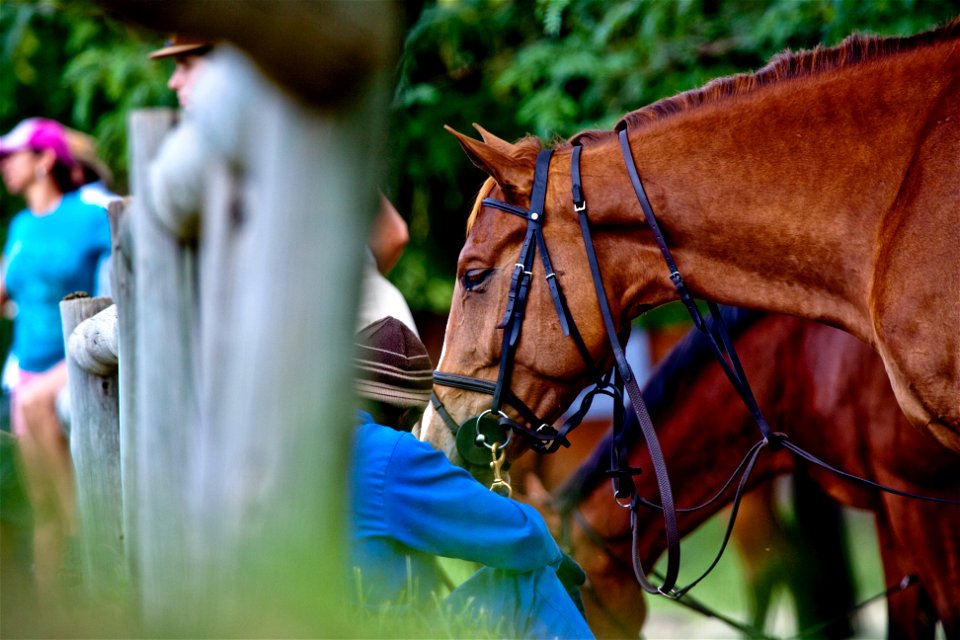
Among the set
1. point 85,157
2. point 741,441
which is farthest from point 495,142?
point 85,157

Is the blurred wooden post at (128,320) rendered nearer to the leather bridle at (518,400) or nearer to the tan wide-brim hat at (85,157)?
the leather bridle at (518,400)

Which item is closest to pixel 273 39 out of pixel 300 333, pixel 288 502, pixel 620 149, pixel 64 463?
pixel 300 333

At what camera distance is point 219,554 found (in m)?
1.15

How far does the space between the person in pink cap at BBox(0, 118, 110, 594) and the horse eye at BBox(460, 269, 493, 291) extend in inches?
77.7

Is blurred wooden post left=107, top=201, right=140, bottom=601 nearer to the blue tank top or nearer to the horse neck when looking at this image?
the horse neck

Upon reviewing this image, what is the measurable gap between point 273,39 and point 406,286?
19.9 ft

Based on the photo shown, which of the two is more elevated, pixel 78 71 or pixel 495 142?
pixel 78 71

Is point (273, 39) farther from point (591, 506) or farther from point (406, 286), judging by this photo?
point (406, 286)

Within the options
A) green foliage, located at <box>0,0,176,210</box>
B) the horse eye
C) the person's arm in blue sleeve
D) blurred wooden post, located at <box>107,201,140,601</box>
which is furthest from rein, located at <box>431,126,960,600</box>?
green foliage, located at <box>0,0,176,210</box>

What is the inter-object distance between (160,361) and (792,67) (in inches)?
76.2

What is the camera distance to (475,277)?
2885 millimetres

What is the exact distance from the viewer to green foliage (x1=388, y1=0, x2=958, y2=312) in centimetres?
470

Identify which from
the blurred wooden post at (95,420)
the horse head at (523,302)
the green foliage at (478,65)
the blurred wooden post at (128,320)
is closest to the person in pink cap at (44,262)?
the green foliage at (478,65)

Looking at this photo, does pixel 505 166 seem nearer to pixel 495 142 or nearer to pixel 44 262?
pixel 495 142
